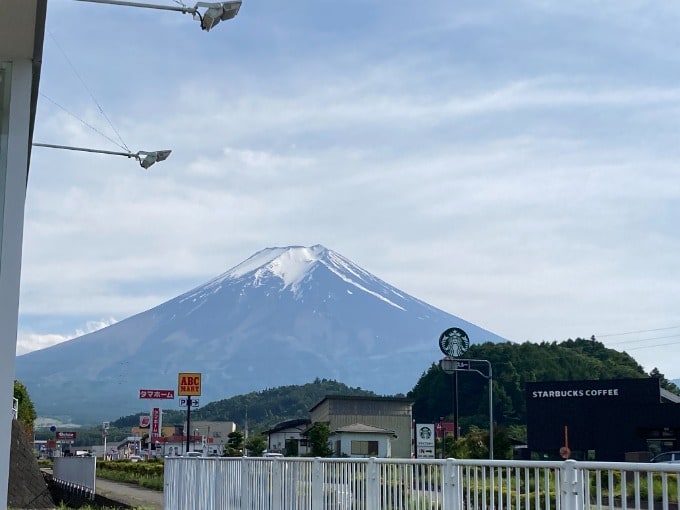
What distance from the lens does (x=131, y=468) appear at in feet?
186

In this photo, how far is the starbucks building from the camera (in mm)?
63531

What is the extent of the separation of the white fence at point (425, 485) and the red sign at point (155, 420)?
221 ft

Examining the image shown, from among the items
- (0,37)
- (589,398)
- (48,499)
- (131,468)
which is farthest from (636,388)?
(0,37)

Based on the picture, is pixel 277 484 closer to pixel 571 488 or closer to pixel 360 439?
pixel 571 488

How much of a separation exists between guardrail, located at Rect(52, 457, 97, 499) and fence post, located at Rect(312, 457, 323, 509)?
696 inches

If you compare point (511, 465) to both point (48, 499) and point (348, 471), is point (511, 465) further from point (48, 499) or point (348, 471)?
point (48, 499)

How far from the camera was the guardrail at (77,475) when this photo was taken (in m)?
29.3

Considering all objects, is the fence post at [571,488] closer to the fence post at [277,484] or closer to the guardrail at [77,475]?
the fence post at [277,484]

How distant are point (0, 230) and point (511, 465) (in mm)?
→ 4230

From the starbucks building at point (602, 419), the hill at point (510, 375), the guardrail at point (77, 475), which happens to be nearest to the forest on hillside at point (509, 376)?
the hill at point (510, 375)

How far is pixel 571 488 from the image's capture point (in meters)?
6.96

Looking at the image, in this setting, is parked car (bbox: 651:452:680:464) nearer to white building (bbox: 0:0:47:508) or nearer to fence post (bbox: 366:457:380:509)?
fence post (bbox: 366:457:380:509)

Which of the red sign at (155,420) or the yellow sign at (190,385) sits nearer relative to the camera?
the yellow sign at (190,385)

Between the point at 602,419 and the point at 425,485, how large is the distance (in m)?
59.3
